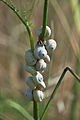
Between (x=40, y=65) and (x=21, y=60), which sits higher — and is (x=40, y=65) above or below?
above

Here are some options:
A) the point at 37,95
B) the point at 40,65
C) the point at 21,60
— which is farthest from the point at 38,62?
the point at 21,60

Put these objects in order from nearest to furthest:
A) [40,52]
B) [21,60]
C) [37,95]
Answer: [40,52] < [37,95] < [21,60]

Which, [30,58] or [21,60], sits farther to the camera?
[21,60]

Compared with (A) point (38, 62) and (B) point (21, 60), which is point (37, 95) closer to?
(A) point (38, 62)

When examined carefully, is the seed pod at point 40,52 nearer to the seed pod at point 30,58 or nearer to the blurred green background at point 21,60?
the seed pod at point 30,58

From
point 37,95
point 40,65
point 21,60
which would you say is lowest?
point 21,60

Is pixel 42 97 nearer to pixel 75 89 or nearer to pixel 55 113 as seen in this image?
pixel 75 89

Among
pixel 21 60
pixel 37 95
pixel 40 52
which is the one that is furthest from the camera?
pixel 21 60

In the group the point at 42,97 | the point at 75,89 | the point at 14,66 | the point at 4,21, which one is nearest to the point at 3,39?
the point at 4,21

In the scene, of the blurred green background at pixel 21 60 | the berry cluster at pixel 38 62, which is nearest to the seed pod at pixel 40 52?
the berry cluster at pixel 38 62
